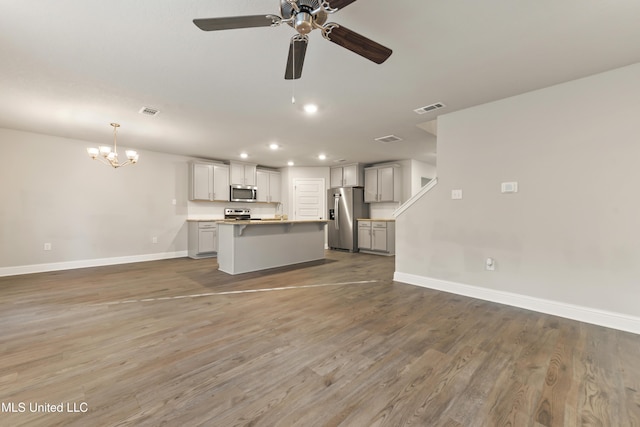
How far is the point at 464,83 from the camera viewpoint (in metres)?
2.75

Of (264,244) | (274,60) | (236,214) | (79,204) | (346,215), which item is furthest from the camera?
(346,215)

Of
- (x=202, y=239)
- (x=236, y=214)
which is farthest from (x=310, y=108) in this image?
(x=236, y=214)

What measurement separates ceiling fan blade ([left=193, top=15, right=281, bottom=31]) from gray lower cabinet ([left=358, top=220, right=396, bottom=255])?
5.53 metres

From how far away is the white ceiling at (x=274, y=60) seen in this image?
182 cm

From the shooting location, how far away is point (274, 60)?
2.38m

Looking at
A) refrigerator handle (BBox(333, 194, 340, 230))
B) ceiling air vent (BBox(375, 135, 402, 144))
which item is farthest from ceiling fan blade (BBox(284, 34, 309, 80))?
refrigerator handle (BBox(333, 194, 340, 230))

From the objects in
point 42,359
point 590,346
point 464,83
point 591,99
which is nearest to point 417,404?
point 590,346

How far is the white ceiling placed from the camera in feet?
5.97

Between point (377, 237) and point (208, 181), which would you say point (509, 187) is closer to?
point (377, 237)

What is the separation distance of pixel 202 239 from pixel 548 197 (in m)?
6.18

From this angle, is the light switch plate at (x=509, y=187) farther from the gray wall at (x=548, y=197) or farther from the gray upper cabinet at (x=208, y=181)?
the gray upper cabinet at (x=208, y=181)

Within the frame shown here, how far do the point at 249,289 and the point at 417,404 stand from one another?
2627 millimetres

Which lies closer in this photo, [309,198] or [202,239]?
[202,239]

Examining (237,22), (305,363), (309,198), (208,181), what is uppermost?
(237,22)
